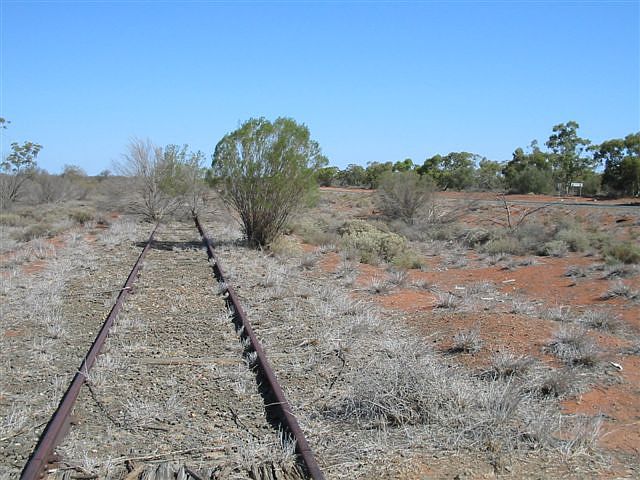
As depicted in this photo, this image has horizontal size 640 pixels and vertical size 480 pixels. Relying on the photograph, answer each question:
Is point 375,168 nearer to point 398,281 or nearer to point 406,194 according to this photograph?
point 406,194

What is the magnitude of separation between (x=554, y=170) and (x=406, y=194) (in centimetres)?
5040

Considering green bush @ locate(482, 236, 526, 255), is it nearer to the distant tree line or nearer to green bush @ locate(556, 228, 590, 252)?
green bush @ locate(556, 228, 590, 252)

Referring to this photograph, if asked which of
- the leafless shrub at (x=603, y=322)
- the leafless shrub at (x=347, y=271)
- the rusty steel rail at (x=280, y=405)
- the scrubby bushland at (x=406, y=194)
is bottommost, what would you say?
the leafless shrub at (x=603, y=322)

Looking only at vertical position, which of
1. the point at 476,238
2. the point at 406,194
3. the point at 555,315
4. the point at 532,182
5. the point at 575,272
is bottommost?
the point at 575,272

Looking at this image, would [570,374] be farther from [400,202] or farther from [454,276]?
[400,202]

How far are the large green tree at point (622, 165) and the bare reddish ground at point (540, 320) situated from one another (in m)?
40.9

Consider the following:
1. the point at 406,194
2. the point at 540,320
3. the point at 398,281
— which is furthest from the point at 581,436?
the point at 406,194

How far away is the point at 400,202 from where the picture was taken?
124 ft

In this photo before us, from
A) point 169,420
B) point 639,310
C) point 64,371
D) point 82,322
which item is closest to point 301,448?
point 169,420

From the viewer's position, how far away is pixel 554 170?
81.8 metres

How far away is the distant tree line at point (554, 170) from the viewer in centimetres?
6444

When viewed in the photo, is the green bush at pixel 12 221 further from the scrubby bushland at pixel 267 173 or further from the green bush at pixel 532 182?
the green bush at pixel 532 182

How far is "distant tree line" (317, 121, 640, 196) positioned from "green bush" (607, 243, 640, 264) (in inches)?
1460

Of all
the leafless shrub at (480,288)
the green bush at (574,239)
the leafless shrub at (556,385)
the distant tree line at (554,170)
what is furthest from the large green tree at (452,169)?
the leafless shrub at (556,385)
